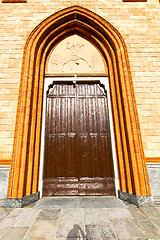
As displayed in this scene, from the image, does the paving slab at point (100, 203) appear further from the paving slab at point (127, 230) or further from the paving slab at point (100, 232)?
the paving slab at point (100, 232)

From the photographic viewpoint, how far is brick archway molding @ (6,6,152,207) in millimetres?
3539

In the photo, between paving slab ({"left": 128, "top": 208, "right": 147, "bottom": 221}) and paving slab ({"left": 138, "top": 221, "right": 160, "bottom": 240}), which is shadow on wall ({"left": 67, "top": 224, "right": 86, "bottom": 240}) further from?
paving slab ({"left": 128, "top": 208, "right": 147, "bottom": 221})

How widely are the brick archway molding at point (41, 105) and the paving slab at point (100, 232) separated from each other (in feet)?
4.67

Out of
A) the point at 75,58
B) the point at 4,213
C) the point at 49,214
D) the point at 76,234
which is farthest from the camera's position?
the point at 75,58

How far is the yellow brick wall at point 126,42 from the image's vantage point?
3.99 meters

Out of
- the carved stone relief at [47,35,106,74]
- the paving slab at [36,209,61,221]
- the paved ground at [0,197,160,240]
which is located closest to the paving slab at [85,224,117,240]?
the paved ground at [0,197,160,240]

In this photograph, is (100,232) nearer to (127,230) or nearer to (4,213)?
(127,230)

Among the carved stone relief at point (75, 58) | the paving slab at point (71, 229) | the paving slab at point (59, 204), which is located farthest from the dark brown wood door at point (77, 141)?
the paving slab at point (71, 229)

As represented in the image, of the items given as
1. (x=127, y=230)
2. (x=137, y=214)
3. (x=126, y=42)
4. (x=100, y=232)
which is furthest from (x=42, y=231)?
(x=126, y=42)

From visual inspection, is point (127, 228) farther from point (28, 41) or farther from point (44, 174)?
point (28, 41)

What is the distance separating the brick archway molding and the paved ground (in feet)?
1.75

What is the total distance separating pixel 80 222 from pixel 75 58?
17.1 feet

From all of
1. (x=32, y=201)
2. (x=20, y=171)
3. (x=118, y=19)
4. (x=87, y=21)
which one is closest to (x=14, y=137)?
(x=20, y=171)

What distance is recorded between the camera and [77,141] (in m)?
4.46
